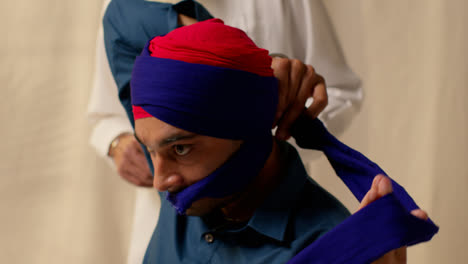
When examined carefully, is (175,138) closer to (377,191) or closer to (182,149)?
(182,149)

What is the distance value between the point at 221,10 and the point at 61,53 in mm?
830

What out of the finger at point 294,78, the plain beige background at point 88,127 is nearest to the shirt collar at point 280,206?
the finger at point 294,78

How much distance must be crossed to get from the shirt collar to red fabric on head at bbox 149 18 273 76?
16cm

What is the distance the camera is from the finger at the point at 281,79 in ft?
2.54

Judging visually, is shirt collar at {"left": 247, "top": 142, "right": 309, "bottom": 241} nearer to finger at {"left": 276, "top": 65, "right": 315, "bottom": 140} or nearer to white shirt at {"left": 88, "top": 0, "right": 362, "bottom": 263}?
finger at {"left": 276, "top": 65, "right": 315, "bottom": 140}

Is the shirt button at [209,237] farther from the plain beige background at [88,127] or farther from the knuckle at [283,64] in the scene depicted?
the plain beige background at [88,127]

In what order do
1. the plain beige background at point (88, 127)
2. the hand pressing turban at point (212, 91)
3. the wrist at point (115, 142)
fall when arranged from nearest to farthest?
the hand pressing turban at point (212, 91) → the wrist at point (115, 142) → the plain beige background at point (88, 127)

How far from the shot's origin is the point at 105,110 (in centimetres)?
131


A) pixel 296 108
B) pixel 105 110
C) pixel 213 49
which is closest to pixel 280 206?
pixel 296 108

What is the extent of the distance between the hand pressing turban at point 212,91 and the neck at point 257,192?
0.06m

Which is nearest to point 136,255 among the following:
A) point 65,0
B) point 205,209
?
point 205,209

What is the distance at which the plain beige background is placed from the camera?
1.41 metres

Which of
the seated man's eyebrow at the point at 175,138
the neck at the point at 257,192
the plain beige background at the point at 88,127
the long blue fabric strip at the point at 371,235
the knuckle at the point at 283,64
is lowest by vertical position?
the plain beige background at the point at 88,127

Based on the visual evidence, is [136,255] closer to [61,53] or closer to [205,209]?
[205,209]
